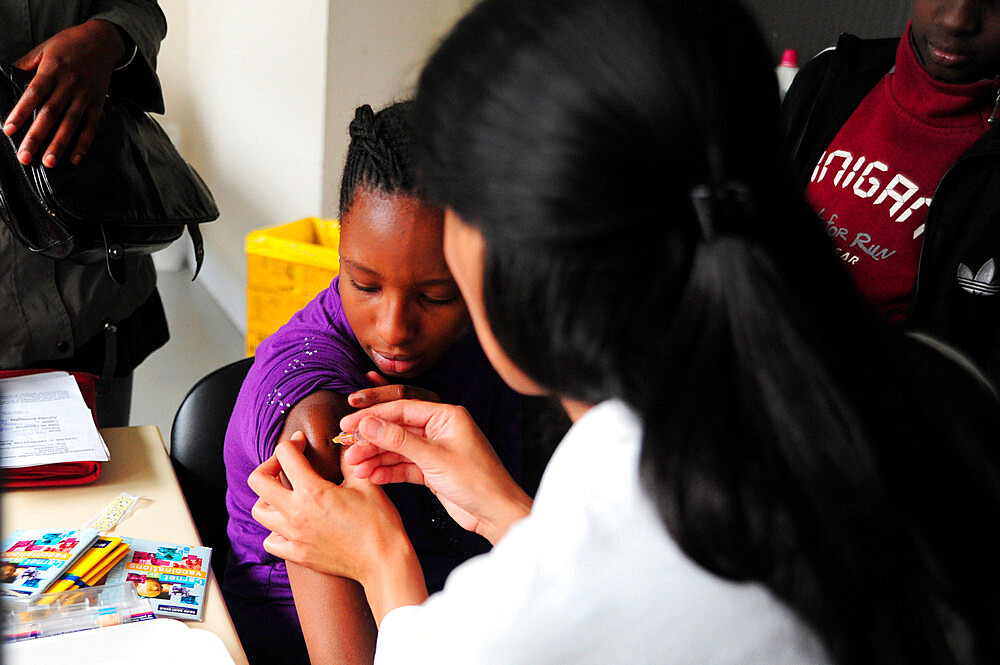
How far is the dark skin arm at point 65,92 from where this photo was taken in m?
1.23

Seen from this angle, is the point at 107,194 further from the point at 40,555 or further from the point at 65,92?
the point at 40,555

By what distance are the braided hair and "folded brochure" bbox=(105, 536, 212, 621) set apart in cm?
47

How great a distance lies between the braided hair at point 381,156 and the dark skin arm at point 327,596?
0.26 meters

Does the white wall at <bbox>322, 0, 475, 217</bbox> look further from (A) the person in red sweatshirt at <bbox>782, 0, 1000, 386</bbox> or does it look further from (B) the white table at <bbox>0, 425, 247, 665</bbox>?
(B) the white table at <bbox>0, 425, 247, 665</bbox>

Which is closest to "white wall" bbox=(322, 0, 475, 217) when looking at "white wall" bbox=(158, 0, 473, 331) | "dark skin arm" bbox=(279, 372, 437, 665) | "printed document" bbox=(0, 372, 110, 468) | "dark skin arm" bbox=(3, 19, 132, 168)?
"white wall" bbox=(158, 0, 473, 331)

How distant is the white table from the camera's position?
42.6 inches

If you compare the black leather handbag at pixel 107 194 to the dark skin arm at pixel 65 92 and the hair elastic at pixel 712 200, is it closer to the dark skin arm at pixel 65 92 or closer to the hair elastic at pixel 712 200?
the dark skin arm at pixel 65 92

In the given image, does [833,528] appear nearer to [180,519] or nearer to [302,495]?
[302,495]

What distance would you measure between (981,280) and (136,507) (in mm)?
1225

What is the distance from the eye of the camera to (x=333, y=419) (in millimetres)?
1035

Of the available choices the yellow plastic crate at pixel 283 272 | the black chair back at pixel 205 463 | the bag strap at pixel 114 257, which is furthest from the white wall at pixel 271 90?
the black chair back at pixel 205 463

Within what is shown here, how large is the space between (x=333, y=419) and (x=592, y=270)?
571 millimetres

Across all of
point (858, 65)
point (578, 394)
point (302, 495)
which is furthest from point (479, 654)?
point (858, 65)

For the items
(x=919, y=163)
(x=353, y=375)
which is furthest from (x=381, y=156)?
(x=919, y=163)
